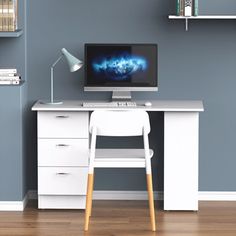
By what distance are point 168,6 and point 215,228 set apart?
5.39 feet

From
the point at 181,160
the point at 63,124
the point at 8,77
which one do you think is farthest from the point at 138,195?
the point at 8,77

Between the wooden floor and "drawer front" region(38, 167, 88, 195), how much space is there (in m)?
0.14

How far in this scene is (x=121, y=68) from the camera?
573 cm

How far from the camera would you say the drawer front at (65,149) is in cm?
549

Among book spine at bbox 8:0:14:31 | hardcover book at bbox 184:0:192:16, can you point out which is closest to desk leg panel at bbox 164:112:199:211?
hardcover book at bbox 184:0:192:16

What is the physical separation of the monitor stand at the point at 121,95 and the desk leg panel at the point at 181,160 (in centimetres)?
42

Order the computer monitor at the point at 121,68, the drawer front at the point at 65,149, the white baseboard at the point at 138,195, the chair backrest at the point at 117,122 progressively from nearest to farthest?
the chair backrest at the point at 117,122, the drawer front at the point at 65,149, the computer monitor at the point at 121,68, the white baseboard at the point at 138,195

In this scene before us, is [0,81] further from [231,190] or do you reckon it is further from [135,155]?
[231,190]

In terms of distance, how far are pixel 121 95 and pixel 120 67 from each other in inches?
7.9

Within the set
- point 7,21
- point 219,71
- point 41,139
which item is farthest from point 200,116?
point 7,21

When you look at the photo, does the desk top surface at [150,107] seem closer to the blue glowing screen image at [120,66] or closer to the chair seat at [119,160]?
the blue glowing screen image at [120,66]

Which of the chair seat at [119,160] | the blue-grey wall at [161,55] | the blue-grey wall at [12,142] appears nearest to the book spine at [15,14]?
the blue-grey wall at [161,55]

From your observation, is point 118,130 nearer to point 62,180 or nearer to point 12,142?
point 62,180

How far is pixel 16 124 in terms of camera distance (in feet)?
18.0
